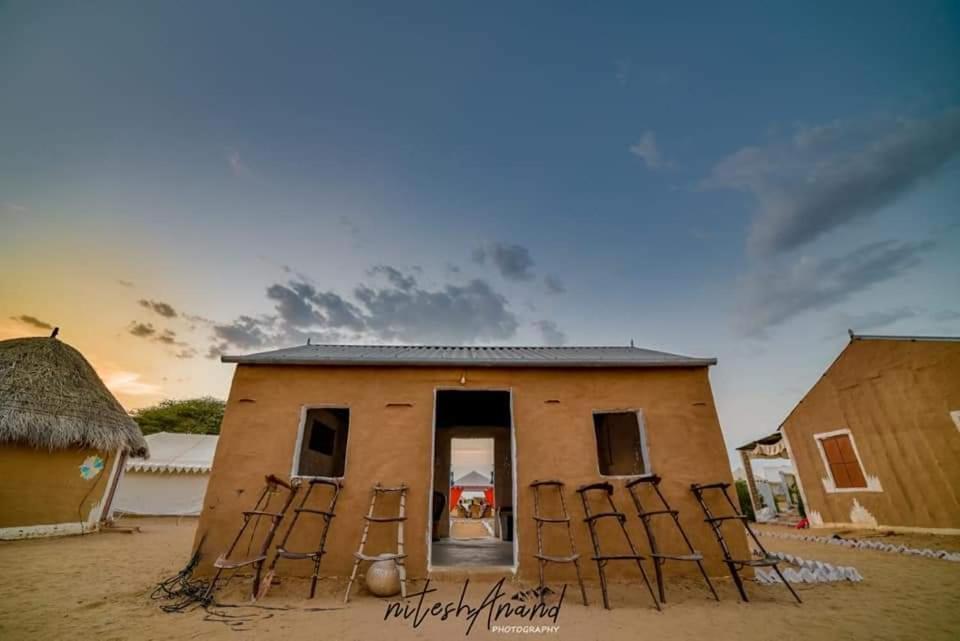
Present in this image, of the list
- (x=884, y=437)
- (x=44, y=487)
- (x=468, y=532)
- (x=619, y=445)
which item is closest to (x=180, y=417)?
(x=44, y=487)

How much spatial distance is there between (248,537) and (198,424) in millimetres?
25736

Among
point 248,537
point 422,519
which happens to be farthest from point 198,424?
point 422,519

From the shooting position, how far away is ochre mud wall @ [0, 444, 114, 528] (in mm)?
8109

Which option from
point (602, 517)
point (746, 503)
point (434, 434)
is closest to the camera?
point (602, 517)

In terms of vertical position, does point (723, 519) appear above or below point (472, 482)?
above

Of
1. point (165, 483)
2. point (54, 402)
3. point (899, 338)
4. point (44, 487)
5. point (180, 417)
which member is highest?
point (180, 417)

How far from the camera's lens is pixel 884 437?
341 inches

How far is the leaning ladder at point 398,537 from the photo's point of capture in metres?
4.43

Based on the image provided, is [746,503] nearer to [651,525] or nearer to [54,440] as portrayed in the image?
[651,525]

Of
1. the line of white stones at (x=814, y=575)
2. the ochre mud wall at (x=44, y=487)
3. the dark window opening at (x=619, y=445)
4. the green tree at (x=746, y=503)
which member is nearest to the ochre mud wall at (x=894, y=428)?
the green tree at (x=746, y=503)

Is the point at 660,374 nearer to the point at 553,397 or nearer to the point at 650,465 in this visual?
the point at 650,465

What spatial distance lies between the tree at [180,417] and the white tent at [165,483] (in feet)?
30.1

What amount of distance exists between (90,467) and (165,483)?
7518 mm

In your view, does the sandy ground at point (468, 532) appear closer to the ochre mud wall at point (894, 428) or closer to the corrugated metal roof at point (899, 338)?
the ochre mud wall at point (894, 428)
